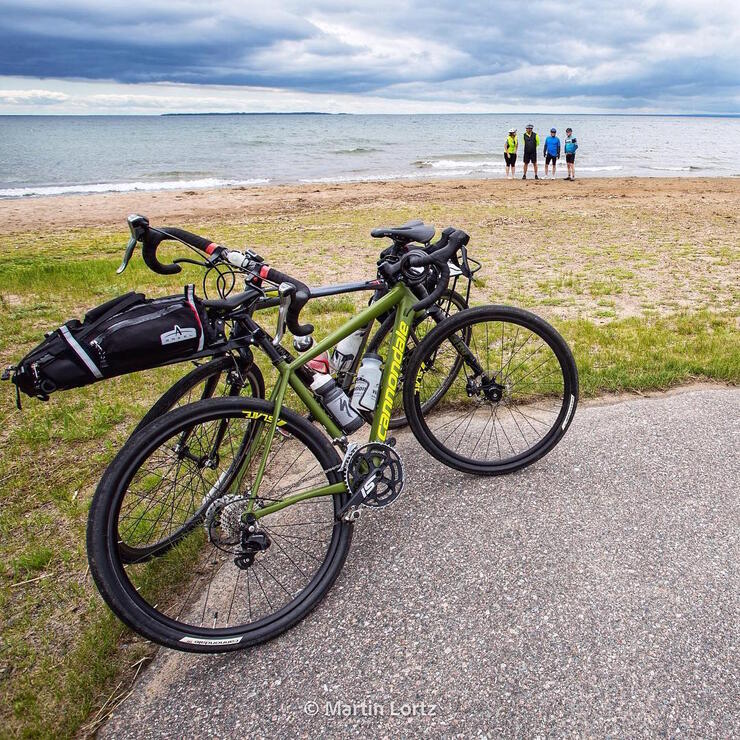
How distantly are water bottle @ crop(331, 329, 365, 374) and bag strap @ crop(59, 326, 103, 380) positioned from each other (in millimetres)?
1600

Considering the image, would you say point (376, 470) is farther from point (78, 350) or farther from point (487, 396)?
point (78, 350)

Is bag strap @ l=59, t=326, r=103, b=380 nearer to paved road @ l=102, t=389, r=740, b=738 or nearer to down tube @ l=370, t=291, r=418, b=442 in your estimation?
paved road @ l=102, t=389, r=740, b=738

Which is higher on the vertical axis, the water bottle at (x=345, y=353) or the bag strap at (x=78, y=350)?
the bag strap at (x=78, y=350)

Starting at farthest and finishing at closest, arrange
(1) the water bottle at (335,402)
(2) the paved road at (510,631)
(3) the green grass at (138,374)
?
(1) the water bottle at (335,402)
(3) the green grass at (138,374)
(2) the paved road at (510,631)

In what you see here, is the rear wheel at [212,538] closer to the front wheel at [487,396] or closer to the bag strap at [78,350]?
the bag strap at [78,350]

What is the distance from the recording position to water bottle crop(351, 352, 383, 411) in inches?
122

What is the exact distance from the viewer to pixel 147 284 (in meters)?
8.64

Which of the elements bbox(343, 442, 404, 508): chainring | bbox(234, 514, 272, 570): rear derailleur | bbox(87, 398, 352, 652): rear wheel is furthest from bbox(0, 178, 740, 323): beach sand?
bbox(234, 514, 272, 570): rear derailleur

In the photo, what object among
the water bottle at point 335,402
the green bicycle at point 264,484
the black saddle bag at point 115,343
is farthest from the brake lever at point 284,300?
the water bottle at point 335,402

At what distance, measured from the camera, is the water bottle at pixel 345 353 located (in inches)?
139

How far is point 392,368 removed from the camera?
3.03m

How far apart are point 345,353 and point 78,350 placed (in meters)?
1.72

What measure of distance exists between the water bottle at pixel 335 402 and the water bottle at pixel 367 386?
202mm

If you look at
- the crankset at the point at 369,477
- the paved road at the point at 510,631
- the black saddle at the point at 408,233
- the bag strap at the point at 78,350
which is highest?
the black saddle at the point at 408,233
